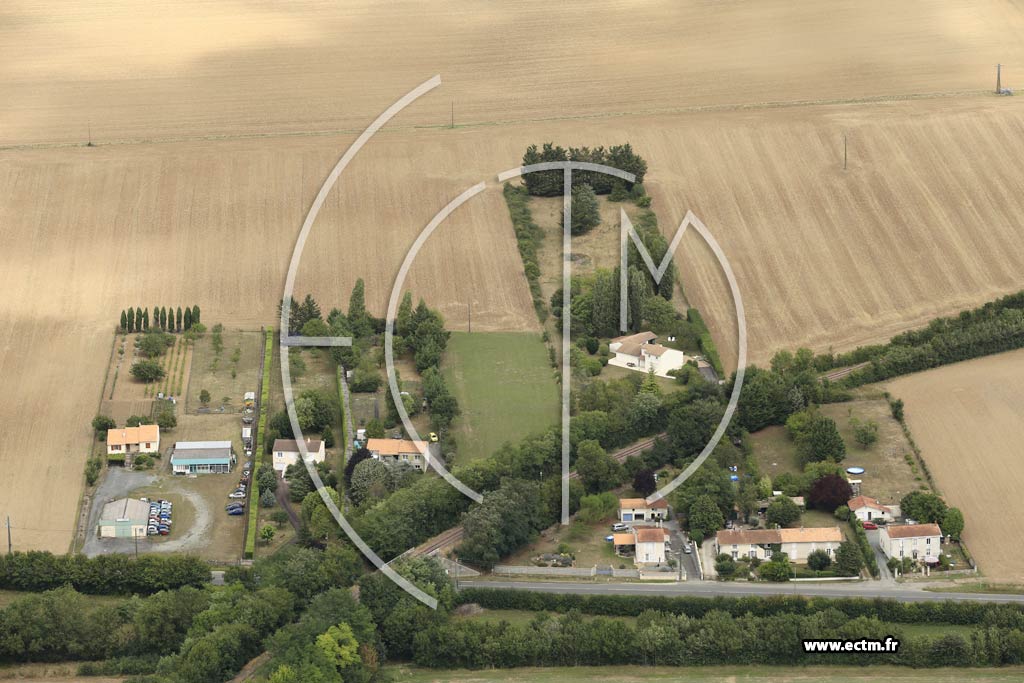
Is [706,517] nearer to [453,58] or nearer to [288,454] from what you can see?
[288,454]

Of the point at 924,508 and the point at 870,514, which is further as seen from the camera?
the point at 870,514

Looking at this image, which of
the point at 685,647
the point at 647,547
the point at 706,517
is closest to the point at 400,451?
the point at 647,547

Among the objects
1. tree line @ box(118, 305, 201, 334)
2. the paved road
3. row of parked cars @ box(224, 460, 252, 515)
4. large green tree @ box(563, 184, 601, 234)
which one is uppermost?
large green tree @ box(563, 184, 601, 234)

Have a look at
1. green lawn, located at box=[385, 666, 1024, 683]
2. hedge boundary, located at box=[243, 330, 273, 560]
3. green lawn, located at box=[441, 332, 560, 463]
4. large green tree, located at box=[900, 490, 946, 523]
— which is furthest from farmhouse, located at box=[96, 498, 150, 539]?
large green tree, located at box=[900, 490, 946, 523]

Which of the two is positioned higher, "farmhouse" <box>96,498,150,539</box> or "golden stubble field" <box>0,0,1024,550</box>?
"golden stubble field" <box>0,0,1024,550</box>

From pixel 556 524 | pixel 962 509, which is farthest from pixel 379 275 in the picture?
pixel 962 509

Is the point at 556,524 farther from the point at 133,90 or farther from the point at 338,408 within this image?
the point at 133,90

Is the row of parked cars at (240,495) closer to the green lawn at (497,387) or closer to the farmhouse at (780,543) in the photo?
the green lawn at (497,387)

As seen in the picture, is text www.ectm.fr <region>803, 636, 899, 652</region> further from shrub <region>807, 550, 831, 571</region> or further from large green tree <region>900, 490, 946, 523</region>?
large green tree <region>900, 490, 946, 523</region>
